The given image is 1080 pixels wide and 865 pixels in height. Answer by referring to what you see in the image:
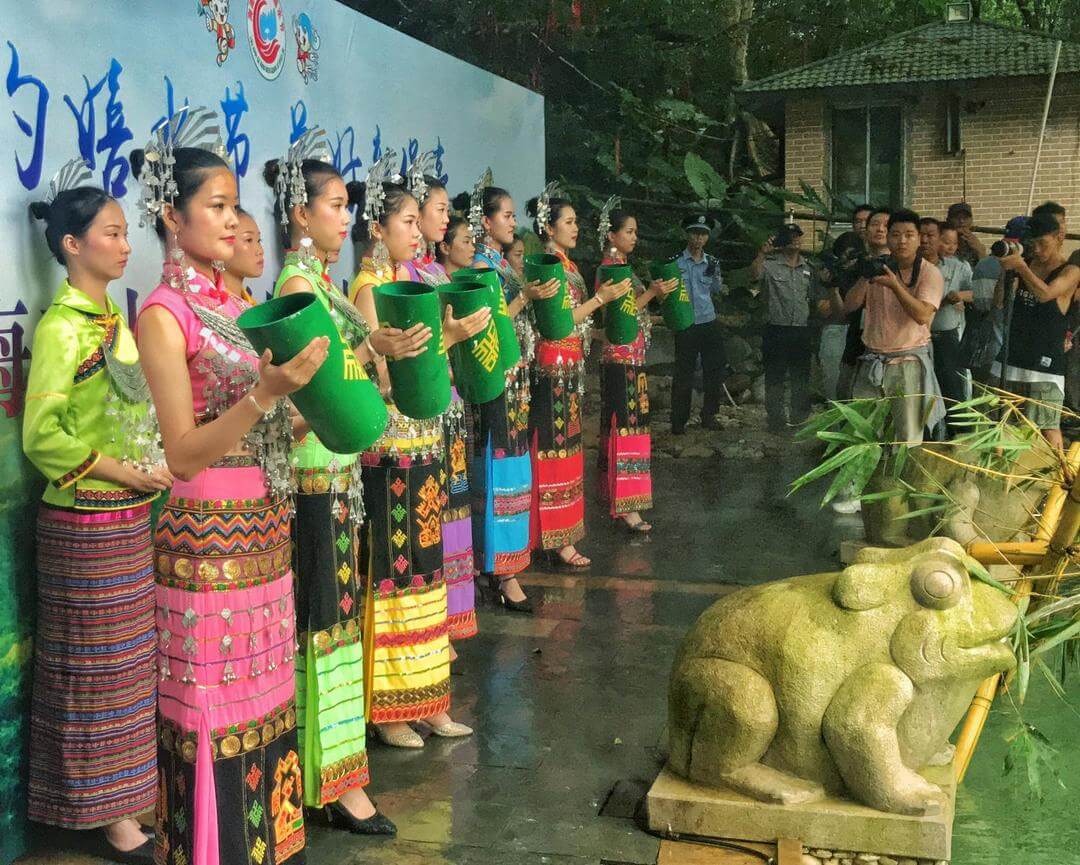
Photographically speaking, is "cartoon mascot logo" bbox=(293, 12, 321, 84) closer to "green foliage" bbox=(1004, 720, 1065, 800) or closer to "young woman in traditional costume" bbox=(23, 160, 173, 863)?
"young woman in traditional costume" bbox=(23, 160, 173, 863)

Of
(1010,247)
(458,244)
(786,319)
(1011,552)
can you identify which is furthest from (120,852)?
(786,319)

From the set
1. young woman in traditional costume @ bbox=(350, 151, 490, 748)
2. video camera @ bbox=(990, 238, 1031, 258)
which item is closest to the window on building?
video camera @ bbox=(990, 238, 1031, 258)

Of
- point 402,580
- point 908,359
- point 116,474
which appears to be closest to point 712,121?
point 908,359

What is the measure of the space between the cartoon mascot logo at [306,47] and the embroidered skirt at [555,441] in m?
1.54

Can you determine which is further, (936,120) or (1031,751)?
(936,120)

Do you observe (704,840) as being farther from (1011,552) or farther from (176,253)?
(176,253)

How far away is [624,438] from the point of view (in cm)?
590

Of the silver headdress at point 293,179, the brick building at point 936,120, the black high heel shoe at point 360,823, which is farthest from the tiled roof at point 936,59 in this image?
the black high heel shoe at point 360,823

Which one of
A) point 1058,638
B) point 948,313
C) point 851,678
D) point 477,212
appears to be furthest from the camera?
point 948,313

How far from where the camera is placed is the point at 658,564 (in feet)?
18.2

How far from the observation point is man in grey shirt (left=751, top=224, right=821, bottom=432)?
335 inches

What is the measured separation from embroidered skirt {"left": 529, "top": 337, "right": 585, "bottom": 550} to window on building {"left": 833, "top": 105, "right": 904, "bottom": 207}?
6.32 meters

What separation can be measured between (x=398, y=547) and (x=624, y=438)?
267 cm

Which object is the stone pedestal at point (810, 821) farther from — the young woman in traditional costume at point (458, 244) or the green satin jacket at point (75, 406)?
the young woman in traditional costume at point (458, 244)
